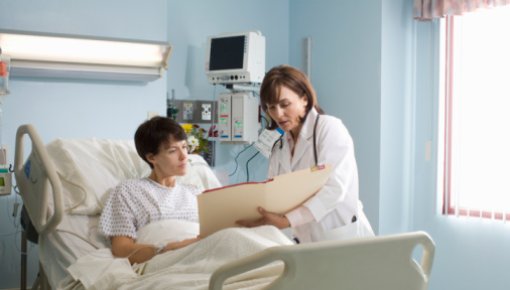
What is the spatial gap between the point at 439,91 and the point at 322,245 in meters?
2.94

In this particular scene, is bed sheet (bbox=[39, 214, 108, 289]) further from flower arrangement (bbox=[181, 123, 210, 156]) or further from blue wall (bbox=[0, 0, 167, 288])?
flower arrangement (bbox=[181, 123, 210, 156])

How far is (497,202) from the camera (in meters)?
3.85

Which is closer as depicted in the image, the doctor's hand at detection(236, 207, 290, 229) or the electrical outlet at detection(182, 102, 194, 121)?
the doctor's hand at detection(236, 207, 290, 229)

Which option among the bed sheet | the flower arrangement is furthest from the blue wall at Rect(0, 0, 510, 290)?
the bed sheet

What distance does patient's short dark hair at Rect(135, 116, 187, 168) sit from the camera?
2500 mm

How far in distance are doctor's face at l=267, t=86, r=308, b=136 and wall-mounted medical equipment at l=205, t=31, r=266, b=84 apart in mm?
2059

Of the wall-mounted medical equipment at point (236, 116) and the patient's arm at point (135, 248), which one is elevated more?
the wall-mounted medical equipment at point (236, 116)

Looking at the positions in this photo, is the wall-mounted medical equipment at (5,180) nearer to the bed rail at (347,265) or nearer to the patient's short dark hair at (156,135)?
the patient's short dark hair at (156,135)

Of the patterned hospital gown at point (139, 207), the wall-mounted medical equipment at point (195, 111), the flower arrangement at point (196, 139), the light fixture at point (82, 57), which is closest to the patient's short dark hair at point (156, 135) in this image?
the patterned hospital gown at point (139, 207)

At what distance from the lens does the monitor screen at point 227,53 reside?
14.6 ft

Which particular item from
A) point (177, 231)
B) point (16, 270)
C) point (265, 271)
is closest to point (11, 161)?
point (16, 270)

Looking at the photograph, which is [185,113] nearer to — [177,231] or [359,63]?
[359,63]

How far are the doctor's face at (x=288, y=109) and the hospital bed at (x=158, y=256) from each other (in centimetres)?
53

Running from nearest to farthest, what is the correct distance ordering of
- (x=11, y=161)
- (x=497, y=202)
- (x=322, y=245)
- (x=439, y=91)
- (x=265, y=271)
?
(x=322, y=245) < (x=265, y=271) < (x=11, y=161) < (x=497, y=202) < (x=439, y=91)
